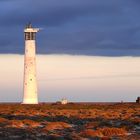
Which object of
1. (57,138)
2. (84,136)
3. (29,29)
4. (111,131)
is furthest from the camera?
(29,29)

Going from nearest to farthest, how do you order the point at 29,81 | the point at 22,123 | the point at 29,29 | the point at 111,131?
the point at 111,131, the point at 22,123, the point at 29,81, the point at 29,29

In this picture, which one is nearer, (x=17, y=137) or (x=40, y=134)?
(x=17, y=137)

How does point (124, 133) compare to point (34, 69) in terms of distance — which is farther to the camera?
point (34, 69)

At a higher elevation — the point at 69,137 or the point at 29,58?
the point at 29,58

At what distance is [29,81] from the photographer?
315 feet

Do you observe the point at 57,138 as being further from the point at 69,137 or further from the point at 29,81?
the point at 29,81

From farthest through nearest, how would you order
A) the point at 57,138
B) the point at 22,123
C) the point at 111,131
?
the point at 22,123 → the point at 111,131 → the point at 57,138

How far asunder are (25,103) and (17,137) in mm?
69324

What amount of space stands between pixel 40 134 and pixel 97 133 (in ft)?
9.26

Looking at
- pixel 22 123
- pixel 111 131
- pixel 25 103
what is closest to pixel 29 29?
pixel 25 103

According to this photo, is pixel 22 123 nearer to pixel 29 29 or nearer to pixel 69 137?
pixel 69 137

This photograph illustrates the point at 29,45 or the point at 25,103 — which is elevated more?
the point at 29,45

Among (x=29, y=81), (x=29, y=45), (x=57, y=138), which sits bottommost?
(x=57, y=138)

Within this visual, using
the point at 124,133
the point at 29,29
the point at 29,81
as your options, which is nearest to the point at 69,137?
the point at 124,133
